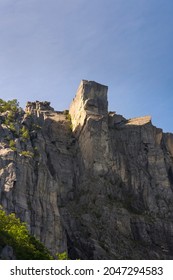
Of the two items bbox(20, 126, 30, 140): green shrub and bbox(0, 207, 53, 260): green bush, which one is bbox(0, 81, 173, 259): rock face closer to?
bbox(20, 126, 30, 140): green shrub

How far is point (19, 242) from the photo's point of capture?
4956cm

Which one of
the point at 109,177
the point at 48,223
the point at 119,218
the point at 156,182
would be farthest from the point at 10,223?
the point at 156,182

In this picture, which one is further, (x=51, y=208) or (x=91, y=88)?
(x=91, y=88)

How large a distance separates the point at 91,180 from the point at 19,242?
146 ft

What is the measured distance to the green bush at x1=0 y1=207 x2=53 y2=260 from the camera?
152 ft

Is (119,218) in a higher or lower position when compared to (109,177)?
lower

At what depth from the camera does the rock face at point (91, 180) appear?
7944cm

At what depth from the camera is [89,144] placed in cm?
9719

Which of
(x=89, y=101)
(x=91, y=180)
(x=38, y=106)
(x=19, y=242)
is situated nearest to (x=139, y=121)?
(x=89, y=101)

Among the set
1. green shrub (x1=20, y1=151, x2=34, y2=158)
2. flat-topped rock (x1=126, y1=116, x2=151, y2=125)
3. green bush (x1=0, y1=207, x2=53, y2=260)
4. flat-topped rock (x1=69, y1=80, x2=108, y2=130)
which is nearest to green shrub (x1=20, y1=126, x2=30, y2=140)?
green shrub (x1=20, y1=151, x2=34, y2=158)

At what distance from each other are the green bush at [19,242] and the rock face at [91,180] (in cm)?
1926
